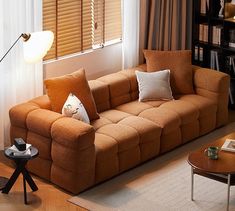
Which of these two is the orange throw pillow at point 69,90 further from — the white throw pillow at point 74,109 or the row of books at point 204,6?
the row of books at point 204,6

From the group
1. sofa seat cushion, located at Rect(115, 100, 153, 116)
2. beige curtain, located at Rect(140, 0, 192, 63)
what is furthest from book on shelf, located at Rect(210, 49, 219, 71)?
sofa seat cushion, located at Rect(115, 100, 153, 116)

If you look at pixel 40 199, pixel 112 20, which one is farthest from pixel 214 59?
pixel 40 199

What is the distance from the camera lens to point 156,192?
585cm

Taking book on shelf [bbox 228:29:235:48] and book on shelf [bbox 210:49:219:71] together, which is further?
book on shelf [bbox 210:49:219:71]

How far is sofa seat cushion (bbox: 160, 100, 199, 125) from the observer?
22.1 feet

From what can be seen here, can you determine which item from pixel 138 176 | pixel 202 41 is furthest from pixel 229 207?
pixel 202 41

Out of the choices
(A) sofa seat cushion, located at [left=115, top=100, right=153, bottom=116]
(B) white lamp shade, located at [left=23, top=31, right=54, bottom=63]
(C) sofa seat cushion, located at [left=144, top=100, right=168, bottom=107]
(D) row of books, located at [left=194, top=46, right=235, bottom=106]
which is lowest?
Result: (A) sofa seat cushion, located at [left=115, top=100, right=153, bottom=116]

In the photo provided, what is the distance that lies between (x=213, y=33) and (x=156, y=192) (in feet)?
8.89

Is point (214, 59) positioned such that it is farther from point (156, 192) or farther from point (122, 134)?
point (156, 192)

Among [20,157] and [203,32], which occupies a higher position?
[203,32]

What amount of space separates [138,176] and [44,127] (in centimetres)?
100

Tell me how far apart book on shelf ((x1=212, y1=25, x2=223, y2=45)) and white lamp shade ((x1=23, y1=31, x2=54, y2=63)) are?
2.58 metres

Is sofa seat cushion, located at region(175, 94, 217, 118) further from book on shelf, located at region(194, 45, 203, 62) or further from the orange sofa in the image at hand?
book on shelf, located at region(194, 45, 203, 62)

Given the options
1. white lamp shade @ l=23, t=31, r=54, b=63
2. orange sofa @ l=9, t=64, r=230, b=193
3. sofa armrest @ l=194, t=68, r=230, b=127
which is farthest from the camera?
sofa armrest @ l=194, t=68, r=230, b=127
